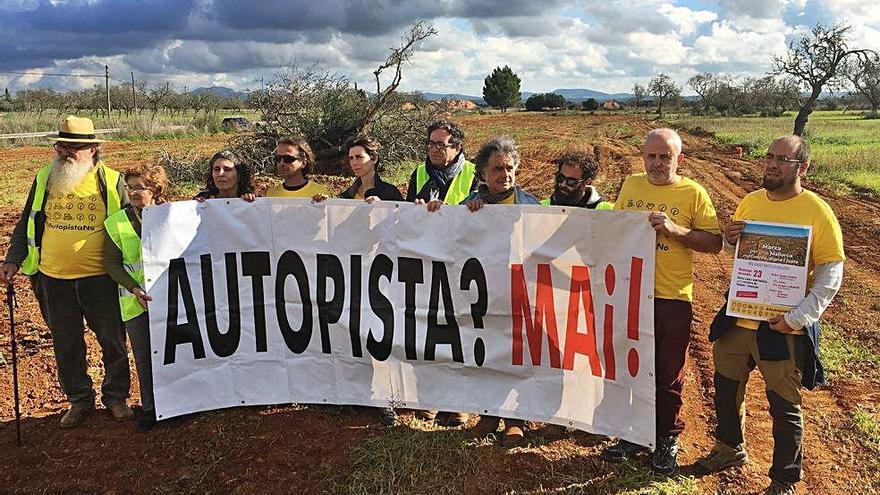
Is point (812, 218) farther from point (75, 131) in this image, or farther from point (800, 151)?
point (75, 131)

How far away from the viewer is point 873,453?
13.6ft

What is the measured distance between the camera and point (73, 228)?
418cm

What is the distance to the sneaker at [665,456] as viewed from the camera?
3828 millimetres

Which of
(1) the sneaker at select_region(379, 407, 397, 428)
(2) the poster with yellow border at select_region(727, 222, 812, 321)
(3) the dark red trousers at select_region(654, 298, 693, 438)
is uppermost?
(2) the poster with yellow border at select_region(727, 222, 812, 321)

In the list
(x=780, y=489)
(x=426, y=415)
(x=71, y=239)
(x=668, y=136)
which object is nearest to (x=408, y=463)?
(x=426, y=415)

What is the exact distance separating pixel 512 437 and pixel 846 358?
368 cm

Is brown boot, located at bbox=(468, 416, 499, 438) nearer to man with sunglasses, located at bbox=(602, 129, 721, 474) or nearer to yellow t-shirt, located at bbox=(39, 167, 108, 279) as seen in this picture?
man with sunglasses, located at bbox=(602, 129, 721, 474)

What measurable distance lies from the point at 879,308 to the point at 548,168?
11816 millimetres

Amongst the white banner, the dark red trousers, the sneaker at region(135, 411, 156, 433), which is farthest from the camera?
the sneaker at region(135, 411, 156, 433)

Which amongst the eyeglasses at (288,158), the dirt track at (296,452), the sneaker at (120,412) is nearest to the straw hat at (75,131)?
the eyeglasses at (288,158)

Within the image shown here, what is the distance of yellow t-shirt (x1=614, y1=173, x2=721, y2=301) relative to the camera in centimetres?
356

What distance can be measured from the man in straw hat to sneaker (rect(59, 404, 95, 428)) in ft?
0.09

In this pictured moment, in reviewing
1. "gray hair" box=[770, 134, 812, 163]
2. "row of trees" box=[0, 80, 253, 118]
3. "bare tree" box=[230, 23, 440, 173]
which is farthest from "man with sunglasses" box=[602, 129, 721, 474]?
"row of trees" box=[0, 80, 253, 118]

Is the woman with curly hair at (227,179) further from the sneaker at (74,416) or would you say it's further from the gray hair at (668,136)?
the gray hair at (668,136)
